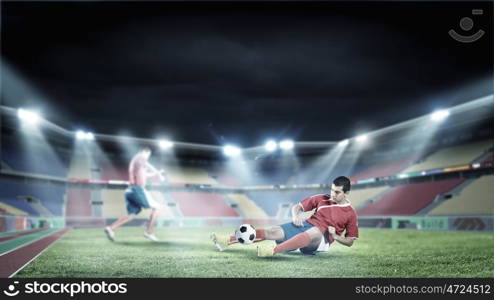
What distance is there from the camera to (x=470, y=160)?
22.4 m

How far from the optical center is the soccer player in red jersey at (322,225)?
13.9ft

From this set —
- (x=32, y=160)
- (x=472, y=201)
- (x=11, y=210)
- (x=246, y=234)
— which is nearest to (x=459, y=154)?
(x=472, y=201)

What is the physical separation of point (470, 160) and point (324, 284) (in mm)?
22821

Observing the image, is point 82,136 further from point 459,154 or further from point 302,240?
point 459,154

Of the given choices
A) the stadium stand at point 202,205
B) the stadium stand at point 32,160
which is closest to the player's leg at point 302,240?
the stadium stand at point 202,205

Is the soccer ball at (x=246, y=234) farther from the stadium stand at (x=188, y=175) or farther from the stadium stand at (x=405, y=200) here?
the stadium stand at (x=405, y=200)

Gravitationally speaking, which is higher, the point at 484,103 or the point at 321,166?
the point at 484,103

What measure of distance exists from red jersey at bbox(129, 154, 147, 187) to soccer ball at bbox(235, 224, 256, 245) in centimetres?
358

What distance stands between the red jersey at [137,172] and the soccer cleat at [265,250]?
12.4 ft

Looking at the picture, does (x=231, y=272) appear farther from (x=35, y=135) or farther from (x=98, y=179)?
(x=35, y=135)

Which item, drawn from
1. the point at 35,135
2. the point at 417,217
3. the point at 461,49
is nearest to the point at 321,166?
the point at 461,49

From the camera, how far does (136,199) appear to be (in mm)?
7711

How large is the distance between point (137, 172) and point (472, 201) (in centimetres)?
1994

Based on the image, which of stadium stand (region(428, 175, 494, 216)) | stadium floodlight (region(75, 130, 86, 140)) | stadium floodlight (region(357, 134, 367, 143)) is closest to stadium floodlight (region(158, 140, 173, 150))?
stadium floodlight (region(75, 130, 86, 140))
